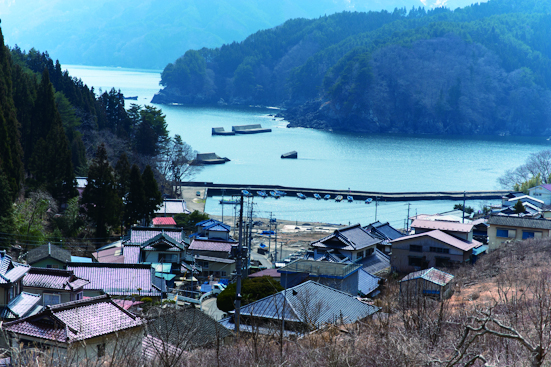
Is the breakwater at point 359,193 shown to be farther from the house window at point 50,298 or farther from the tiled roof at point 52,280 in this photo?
the house window at point 50,298

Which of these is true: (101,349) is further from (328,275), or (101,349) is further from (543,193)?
(543,193)

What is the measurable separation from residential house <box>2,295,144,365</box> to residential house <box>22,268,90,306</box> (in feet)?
9.38

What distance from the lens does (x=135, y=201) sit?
17.3 m

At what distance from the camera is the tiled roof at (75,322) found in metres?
5.86

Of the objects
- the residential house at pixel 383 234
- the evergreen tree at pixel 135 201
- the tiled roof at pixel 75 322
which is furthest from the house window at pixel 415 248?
the tiled roof at pixel 75 322

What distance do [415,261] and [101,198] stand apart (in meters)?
8.93

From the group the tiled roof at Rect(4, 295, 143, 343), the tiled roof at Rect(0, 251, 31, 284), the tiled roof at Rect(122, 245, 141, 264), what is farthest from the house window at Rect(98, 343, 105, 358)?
the tiled roof at Rect(122, 245, 141, 264)

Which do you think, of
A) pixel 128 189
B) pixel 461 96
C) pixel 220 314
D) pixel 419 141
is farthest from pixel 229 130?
pixel 220 314

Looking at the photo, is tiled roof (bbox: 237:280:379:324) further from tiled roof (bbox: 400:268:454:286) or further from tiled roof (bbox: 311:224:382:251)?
tiled roof (bbox: 311:224:382:251)

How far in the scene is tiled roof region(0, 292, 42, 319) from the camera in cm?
764

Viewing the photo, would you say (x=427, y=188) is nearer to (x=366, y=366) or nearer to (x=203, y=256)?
(x=203, y=256)

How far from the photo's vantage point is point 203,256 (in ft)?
48.0

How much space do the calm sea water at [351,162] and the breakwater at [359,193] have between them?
3.42 feet

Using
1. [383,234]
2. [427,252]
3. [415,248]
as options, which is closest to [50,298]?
[415,248]
